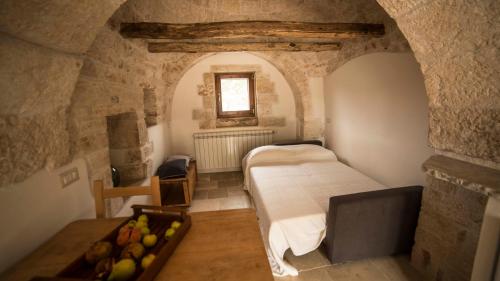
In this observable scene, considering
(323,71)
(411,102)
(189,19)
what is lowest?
(411,102)

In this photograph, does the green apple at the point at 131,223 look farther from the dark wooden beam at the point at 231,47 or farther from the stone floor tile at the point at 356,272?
the dark wooden beam at the point at 231,47

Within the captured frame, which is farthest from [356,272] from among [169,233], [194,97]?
[194,97]

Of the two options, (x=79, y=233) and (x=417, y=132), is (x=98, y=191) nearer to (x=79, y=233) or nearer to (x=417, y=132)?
(x=79, y=233)

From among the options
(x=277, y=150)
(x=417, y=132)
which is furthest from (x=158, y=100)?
(x=417, y=132)

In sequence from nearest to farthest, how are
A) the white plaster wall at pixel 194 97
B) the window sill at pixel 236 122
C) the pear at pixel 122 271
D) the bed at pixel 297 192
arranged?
the pear at pixel 122 271, the bed at pixel 297 192, the white plaster wall at pixel 194 97, the window sill at pixel 236 122

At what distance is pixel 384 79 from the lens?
8.82ft

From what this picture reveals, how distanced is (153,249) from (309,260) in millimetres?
1593

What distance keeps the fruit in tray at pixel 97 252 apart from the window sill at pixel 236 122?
3679mm

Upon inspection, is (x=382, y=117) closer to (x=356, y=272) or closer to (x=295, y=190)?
(x=295, y=190)

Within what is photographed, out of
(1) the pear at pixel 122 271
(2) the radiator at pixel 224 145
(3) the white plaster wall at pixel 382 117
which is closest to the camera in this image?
(1) the pear at pixel 122 271

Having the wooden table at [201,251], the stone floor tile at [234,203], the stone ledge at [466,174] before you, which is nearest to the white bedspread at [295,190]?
the stone floor tile at [234,203]

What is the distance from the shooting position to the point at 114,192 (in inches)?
58.1

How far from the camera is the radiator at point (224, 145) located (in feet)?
14.6

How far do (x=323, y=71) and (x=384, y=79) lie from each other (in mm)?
1588
